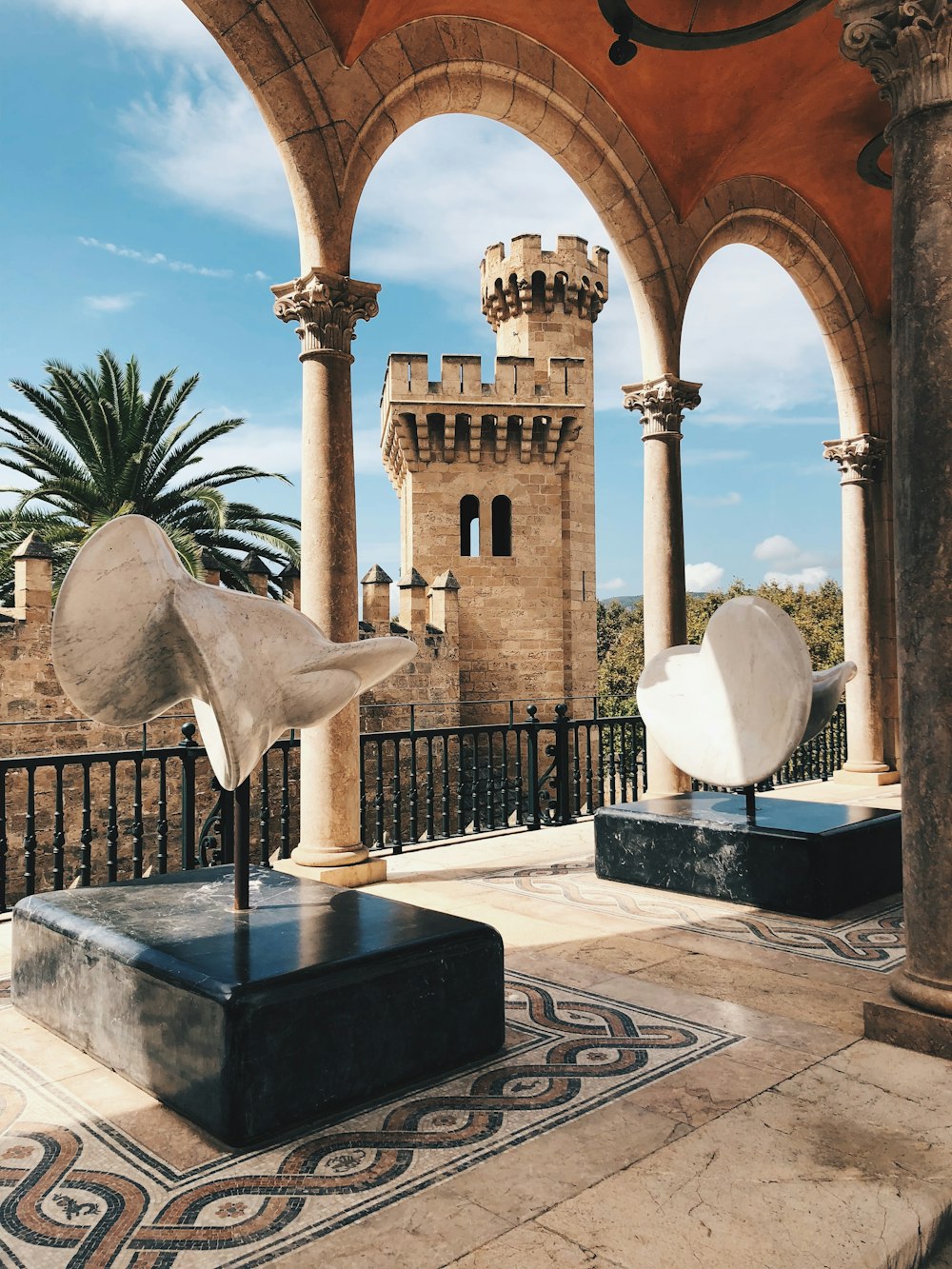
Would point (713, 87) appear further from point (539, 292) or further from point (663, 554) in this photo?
point (539, 292)

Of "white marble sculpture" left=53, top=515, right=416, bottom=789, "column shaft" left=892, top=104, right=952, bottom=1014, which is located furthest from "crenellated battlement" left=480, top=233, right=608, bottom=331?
"white marble sculpture" left=53, top=515, right=416, bottom=789

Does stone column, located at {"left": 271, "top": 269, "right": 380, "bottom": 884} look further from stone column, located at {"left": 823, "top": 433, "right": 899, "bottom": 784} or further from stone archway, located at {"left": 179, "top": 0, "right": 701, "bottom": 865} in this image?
stone column, located at {"left": 823, "top": 433, "right": 899, "bottom": 784}

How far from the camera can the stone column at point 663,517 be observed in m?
7.16

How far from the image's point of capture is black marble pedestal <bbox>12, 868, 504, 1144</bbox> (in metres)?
2.46

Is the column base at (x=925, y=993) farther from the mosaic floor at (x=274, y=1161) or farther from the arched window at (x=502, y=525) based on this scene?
the arched window at (x=502, y=525)

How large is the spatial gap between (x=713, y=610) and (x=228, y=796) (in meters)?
26.4

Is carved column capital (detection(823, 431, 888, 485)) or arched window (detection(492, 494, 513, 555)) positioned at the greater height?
arched window (detection(492, 494, 513, 555))

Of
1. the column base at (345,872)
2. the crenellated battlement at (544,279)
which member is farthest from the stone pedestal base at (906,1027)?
the crenellated battlement at (544,279)

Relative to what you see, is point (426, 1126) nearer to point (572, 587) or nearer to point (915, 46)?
point (915, 46)

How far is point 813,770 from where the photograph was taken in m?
11.5

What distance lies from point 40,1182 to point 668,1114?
5.28 ft

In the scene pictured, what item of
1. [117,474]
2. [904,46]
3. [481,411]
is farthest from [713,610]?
[904,46]

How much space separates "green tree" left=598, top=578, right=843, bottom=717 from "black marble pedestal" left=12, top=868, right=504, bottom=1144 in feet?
87.9

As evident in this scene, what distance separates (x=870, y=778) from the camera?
918cm
